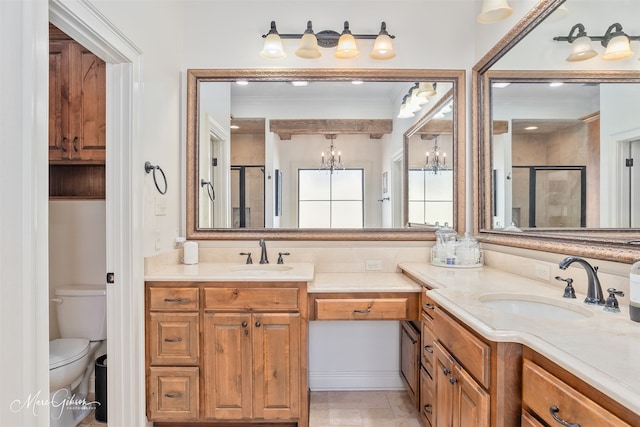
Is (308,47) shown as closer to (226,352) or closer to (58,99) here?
(58,99)

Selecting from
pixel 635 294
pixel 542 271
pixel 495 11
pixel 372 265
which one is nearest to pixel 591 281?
pixel 635 294

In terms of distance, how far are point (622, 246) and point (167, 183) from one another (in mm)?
2321

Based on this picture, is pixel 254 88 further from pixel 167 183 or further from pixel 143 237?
pixel 143 237

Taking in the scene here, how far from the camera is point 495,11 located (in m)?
1.92

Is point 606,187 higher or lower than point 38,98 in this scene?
lower

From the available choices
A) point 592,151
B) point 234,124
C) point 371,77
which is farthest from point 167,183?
point 592,151

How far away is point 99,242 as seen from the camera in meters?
2.51

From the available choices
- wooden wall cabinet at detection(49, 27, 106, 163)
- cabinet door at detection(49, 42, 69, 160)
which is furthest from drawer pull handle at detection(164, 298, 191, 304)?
cabinet door at detection(49, 42, 69, 160)

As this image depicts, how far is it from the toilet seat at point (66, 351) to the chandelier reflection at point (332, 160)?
1.86 m

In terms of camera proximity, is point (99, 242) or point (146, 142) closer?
point (146, 142)

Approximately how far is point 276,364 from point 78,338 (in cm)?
137

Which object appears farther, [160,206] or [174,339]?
[160,206]

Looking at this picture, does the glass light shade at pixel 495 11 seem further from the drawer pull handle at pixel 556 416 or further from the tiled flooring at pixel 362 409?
the tiled flooring at pixel 362 409

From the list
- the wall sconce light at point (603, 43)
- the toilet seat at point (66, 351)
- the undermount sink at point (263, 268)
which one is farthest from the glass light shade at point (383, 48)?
the toilet seat at point (66, 351)
